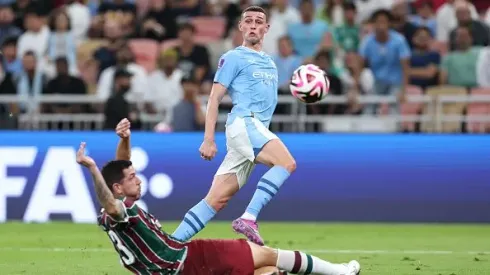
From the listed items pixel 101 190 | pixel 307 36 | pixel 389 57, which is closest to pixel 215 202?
pixel 101 190

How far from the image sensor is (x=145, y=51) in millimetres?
21688

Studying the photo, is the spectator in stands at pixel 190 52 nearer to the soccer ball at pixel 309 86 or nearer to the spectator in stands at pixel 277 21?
the spectator in stands at pixel 277 21

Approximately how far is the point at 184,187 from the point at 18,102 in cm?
366

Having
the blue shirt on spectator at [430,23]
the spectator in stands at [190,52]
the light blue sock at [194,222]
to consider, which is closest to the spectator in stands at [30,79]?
the spectator in stands at [190,52]

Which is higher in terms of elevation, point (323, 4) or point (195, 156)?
point (323, 4)

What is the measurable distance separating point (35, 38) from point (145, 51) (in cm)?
193

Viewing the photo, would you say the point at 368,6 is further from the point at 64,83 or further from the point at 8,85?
the point at 8,85

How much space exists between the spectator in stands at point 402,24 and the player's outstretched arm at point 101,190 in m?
13.3

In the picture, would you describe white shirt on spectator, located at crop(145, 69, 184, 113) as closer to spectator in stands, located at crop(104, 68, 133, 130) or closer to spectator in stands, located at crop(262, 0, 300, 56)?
spectator in stands, located at crop(104, 68, 133, 130)

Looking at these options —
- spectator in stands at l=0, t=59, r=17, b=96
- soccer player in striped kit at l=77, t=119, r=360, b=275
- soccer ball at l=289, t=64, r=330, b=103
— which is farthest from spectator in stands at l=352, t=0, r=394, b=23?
soccer player in striped kit at l=77, t=119, r=360, b=275

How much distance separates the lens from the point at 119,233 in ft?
29.0

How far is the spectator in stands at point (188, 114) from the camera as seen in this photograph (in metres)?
18.4

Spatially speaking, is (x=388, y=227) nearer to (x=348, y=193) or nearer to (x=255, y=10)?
(x=348, y=193)

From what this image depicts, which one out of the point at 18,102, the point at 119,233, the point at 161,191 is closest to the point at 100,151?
the point at 161,191
